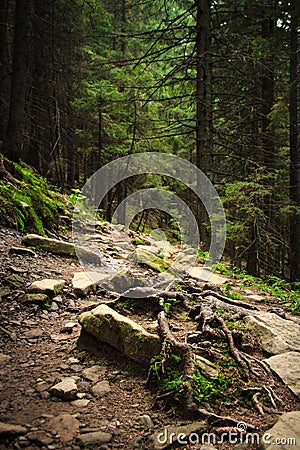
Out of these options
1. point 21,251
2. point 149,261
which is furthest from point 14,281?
point 149,261

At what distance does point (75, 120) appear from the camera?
15891mm

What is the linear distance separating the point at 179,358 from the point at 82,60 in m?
15.5

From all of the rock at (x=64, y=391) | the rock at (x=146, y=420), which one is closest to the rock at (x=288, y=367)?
the rock at (x=146, y=420)

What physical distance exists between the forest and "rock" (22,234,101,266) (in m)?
3.70

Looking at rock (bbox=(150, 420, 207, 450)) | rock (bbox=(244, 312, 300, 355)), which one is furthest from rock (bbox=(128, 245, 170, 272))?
rock (bbox=(150, 420, 207, 450))

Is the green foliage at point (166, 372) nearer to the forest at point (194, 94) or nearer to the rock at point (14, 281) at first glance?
the rock at point (14, 281)

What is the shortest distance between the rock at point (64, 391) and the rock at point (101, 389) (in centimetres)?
17

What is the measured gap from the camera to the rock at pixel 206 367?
275cm

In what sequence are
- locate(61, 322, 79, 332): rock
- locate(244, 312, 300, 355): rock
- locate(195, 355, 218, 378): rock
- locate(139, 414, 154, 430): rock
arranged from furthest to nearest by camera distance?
locate(61, 322, 79, 332): rock < locate(244, 312, 300, 355): rock < locate(195, 355, 218, 378): rock < locate(139, 414, 154, 430): rock

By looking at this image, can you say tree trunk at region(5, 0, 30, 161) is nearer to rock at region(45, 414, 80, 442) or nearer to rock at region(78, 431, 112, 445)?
rock at region(45, 414, 80, 442)

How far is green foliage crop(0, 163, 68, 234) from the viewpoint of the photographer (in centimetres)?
658

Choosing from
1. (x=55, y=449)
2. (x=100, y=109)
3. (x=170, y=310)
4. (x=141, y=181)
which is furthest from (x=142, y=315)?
(x=141, y=181)

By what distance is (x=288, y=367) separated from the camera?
119 inches

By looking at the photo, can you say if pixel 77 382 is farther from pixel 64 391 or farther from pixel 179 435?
pixel 179 435
